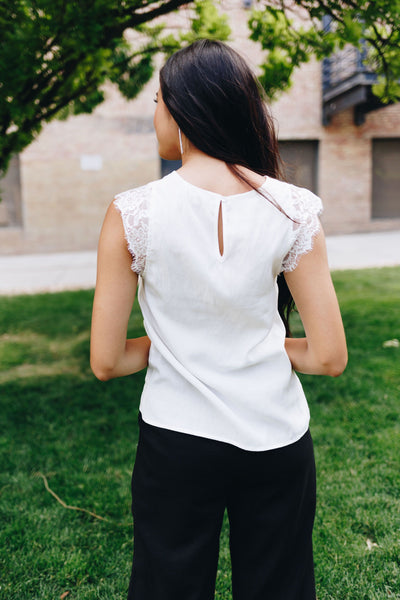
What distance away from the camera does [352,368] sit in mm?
4848

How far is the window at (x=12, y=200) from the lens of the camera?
14628 millimetres

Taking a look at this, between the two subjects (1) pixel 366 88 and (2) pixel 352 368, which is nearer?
(2) pixel 352 368

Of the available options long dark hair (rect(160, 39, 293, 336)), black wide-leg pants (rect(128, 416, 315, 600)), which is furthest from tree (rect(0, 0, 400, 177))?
black wide-leg pants (rect(128, 416, 315, 600))

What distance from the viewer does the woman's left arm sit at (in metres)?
1.17

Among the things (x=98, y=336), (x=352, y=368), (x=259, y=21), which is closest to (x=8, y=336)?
(x=352, y=368)

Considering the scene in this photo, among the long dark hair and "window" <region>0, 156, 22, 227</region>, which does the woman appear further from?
"window" <region>0, 156, 22, 227</region>

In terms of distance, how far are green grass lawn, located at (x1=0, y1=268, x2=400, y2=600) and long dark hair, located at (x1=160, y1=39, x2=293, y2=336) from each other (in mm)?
1914

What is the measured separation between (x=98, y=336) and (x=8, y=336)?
573 cm

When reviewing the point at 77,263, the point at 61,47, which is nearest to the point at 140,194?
the point at 61,47

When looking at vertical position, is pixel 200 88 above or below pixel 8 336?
above

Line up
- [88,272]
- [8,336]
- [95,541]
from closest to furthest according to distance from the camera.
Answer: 1. [95,541]
2. [8,336]
3. [88,272]

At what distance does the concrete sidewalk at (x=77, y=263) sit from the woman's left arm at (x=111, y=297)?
8.64 meters

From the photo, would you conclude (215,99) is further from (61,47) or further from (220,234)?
(61,47)

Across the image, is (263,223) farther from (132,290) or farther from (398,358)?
(398,358)
